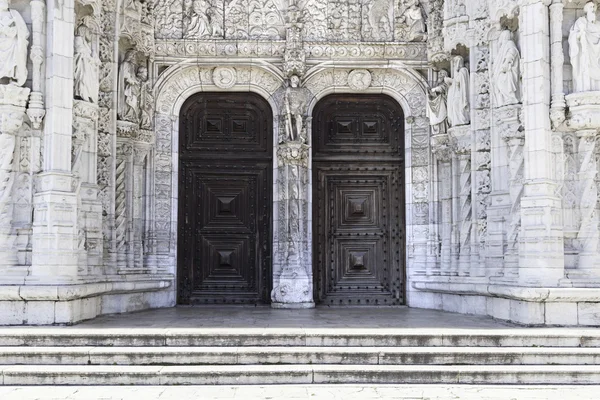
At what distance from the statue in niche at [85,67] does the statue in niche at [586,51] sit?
6.97 metres

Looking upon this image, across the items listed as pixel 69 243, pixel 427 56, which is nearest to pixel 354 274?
pixel 427 56

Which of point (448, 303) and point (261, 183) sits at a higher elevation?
point (261, 183)

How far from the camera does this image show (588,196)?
9.73 metres

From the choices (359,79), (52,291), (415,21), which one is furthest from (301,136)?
(52,291)

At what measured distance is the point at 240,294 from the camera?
43.0 ft

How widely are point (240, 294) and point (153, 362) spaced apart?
519 cm

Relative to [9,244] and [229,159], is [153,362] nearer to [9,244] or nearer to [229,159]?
[9,244]

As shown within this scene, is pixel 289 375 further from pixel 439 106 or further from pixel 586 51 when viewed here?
pixel 439 106

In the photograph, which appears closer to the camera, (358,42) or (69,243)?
(69,243)

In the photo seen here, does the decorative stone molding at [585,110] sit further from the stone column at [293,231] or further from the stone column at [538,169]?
the stone column at [293,231]

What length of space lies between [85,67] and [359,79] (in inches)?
201

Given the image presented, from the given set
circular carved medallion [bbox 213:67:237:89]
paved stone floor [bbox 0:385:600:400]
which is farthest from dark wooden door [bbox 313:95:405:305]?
paved stone floor [bbox 0:385:600:400]

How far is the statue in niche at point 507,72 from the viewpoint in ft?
34.3

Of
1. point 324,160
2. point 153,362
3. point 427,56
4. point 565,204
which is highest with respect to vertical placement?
point 427,56
